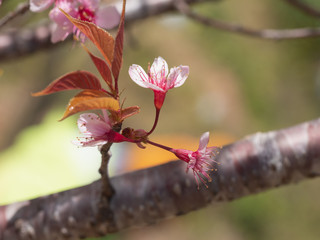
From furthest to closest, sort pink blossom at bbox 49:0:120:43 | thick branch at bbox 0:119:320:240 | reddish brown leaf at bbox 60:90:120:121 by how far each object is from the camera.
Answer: thick branch at bbox 0:119:320:240 → pink blossom at bbox 49:0:120:43 → reddish brown leaf at bbox 60:90:120:121

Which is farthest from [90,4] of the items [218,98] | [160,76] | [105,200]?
[218,98]

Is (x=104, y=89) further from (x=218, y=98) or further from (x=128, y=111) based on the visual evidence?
(x=218, y=98)

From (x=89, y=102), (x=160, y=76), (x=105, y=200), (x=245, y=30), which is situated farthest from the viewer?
(x=245, y=30)

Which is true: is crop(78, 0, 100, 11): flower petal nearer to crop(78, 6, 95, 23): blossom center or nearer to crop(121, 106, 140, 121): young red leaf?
crop(78, 6, 95, 23): blossom center

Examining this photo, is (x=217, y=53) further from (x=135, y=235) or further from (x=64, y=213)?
(x=64, y=213)

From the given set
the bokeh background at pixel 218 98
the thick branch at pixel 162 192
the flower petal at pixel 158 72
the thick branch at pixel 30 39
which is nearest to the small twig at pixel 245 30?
the thick branch at pixel 30 39

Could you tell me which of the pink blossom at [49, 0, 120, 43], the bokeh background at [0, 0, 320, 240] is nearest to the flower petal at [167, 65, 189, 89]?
the pink blossom at [49, 0, 120, 43]

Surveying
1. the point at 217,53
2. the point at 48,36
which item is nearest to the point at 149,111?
the point at 217,53
